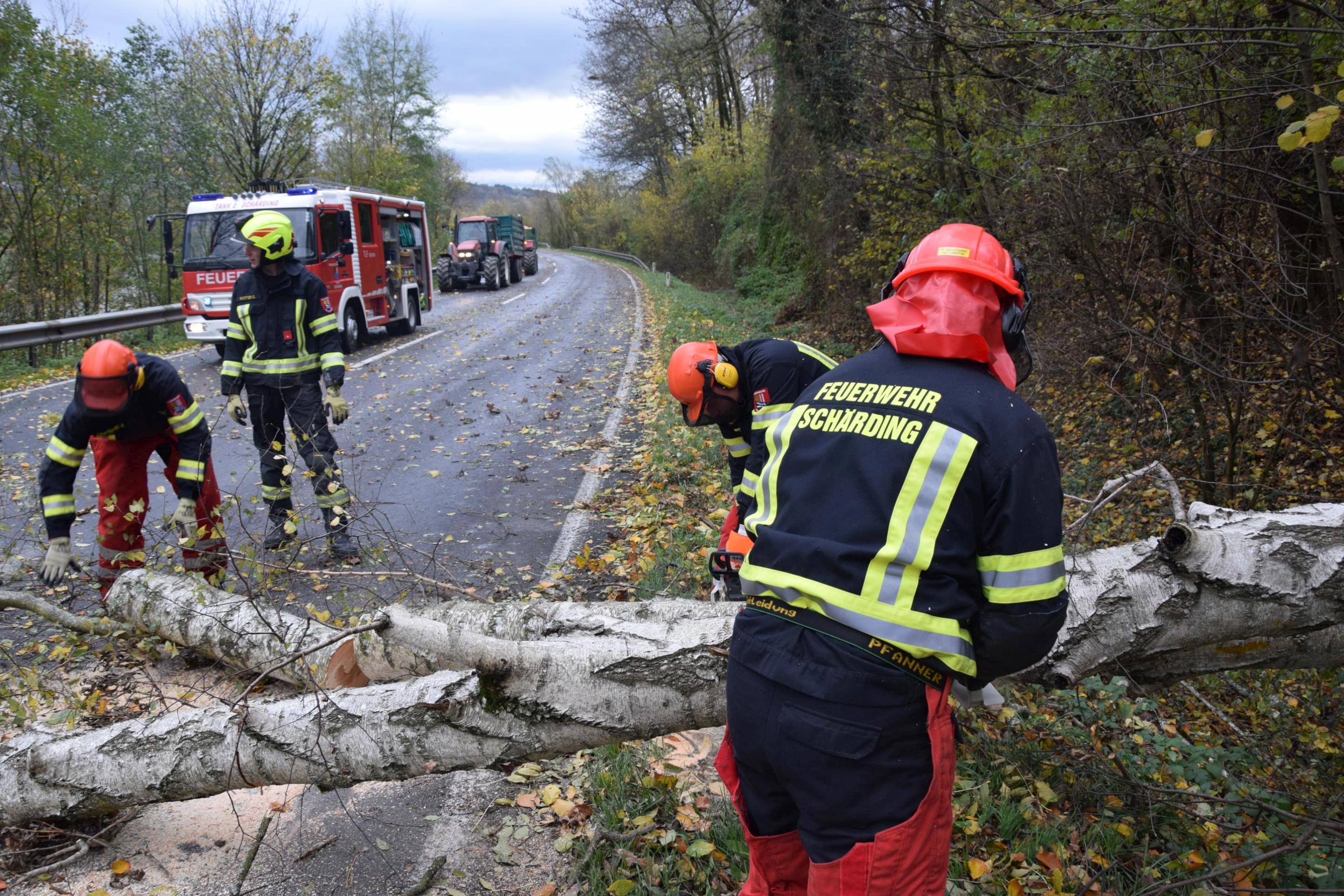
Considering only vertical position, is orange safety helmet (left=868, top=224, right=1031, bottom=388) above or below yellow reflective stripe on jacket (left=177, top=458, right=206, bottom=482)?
above

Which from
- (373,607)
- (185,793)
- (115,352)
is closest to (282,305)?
(115,352)

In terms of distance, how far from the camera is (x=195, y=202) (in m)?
13.0

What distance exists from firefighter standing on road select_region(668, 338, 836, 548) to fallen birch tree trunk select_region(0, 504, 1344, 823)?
3.49 ft

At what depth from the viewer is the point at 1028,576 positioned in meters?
1.70

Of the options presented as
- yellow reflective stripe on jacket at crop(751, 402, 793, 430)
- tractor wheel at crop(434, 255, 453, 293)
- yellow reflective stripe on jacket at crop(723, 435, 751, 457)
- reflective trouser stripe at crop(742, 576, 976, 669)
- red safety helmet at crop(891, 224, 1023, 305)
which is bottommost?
yellow reflective stripe on jacket at crop(723, 435, 751, 457)

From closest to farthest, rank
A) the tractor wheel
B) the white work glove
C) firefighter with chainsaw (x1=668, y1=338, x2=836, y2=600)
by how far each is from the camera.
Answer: firefighter with chainsaw (x1=668, y1=338, x2=836, y2=600) → the white work glove → the tractor wheel

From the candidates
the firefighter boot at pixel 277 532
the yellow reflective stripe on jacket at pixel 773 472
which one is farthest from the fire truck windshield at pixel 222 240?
the yellow reflective stripe on jacket at pixel 773 472

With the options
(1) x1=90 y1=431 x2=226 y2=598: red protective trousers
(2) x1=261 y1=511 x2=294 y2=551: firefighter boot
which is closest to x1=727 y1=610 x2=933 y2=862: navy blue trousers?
(1) x1=90 y1=431 x2=226 y2=598: red protective trousers

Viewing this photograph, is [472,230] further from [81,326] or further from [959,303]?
[959,303]

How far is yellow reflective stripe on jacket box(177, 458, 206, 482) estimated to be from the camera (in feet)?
15.1

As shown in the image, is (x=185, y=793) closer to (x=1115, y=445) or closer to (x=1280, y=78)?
(x=1280, y=78)

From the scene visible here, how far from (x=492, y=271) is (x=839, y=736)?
27.6 m

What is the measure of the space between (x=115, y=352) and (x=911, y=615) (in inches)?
166

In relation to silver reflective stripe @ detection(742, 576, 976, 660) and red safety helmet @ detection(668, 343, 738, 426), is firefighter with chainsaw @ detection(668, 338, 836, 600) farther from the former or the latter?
silver reflective stripe @ detection(742, 576, 976, 660)
